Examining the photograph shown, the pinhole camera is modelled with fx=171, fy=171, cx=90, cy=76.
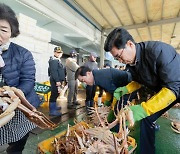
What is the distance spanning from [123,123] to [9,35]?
0.78 metres

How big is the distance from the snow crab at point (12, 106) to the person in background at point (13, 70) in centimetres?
16

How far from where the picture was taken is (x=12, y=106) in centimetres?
71

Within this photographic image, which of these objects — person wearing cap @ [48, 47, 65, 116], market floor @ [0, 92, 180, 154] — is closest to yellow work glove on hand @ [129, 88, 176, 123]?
market floor @ [0, 92, 180, 154]

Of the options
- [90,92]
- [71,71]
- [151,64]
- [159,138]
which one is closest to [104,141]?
[151,64]

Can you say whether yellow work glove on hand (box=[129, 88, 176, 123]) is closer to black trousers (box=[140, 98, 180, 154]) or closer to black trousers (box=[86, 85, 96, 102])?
black trousers (box=[140, 98, 180, 154])

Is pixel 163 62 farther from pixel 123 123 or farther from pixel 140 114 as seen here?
pixel 123 123

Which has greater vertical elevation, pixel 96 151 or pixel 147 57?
pixel 147 57

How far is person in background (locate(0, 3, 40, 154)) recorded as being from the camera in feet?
2.98

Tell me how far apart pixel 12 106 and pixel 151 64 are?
3.31ft

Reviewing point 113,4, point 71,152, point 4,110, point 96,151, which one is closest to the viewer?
point 4,110

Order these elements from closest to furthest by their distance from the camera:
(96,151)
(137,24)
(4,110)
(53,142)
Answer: (4,110) < (96,151) < (53,142) < (137,24)

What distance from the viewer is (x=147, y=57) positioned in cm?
131

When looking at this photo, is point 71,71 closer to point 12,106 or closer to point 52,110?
point 52,110

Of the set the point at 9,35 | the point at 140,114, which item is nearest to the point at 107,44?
the point at 140,114
